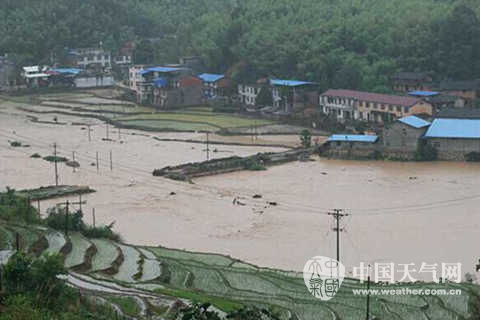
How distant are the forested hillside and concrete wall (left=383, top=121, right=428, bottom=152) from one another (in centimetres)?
449

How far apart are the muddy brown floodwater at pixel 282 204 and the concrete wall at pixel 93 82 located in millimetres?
9710

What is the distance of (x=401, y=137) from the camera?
13.7 metres

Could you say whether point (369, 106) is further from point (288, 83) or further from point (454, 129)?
point (454, 129)

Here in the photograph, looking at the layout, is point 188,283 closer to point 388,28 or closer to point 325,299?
point 325,299

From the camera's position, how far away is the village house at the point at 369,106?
51.5ft

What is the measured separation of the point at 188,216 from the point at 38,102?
12.6 metres

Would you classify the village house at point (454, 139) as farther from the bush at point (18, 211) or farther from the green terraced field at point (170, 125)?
the bush at point (18, 211)

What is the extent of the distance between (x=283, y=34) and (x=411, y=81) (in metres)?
4.69

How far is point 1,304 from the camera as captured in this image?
5.13 m

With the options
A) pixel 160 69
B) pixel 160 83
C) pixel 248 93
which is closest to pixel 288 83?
pixel 248 93

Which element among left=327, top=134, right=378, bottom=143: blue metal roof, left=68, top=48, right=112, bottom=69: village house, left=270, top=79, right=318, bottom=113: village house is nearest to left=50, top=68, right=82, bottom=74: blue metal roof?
left=68, top=48, right=112, bottom=69: village house

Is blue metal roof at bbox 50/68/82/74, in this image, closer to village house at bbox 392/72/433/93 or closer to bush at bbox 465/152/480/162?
village house at bbox 392/72/433/93

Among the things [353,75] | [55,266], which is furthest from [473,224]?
[353,75]

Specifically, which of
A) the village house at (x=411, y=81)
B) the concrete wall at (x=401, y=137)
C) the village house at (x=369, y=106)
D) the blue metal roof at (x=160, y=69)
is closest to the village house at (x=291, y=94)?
the village house at (x=369, y=106)
